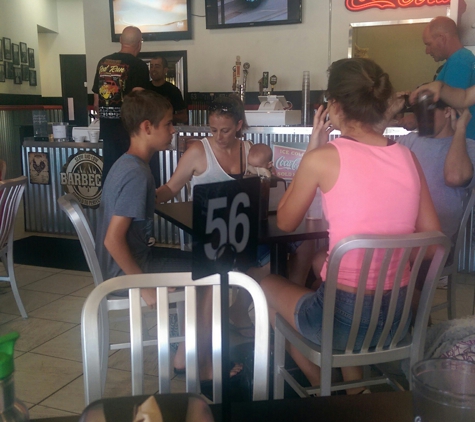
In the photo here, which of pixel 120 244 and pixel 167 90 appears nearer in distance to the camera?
pixel 120 244

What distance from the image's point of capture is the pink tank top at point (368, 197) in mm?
1695

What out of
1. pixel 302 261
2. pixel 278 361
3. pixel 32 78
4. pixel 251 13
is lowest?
pixel 278 361

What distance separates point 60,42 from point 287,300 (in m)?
10.6

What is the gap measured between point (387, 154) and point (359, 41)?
562 centimetres

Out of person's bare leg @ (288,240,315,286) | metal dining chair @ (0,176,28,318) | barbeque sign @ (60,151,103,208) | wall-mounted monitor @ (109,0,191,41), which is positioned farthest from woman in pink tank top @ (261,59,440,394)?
wall-mounted monitor @ (109,0,191,41)

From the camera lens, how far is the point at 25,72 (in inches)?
362

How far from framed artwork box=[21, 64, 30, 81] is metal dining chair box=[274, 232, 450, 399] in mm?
8609

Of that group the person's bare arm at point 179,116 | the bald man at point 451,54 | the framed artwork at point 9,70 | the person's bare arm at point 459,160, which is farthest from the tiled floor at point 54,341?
the framed artwork at point 9,70

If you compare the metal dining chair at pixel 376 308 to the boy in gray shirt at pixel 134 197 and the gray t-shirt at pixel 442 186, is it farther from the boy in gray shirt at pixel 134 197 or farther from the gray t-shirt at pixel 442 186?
the gray t-shirt at pixel 442 186

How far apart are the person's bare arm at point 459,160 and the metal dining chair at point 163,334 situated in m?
1.66

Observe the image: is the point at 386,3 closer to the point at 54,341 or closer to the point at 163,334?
the point at 54,341

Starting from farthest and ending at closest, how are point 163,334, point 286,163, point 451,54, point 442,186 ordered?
point 451,54
point 286,163
point 442,186
point 163,334

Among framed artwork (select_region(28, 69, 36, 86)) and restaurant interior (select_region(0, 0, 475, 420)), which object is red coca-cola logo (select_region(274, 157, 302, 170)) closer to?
restaurant interior (select_region(0, 0, 475, 420))

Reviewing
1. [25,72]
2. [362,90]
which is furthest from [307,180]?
[25,72]
